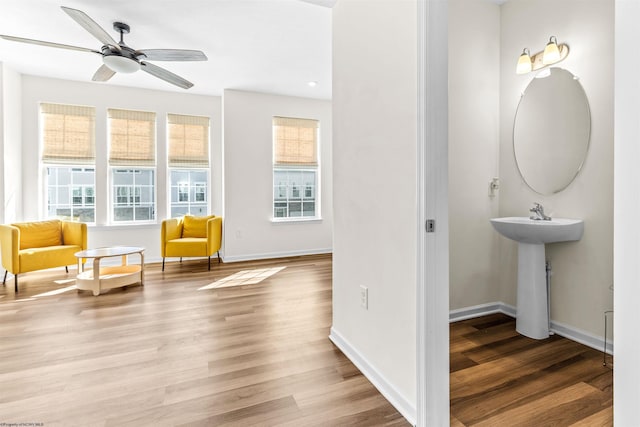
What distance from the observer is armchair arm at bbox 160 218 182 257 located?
459 centimetres

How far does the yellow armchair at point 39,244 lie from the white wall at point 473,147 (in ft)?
14.8

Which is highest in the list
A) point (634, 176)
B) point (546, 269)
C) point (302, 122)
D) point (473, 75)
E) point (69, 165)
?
point (302, 122)

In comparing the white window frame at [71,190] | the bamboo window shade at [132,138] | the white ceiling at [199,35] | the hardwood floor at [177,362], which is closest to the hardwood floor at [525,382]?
the hardwood floor at [177,362]

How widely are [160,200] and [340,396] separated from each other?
4.59 meters

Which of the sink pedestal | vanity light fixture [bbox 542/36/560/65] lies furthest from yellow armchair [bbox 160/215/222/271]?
vanity light fixture [bbox 542/36/560/65]

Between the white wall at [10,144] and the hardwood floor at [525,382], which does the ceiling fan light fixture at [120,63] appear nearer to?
the white wall at [10,144]

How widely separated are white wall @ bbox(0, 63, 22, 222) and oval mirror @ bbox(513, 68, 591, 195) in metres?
5.83

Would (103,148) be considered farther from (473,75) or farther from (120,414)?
(473,75)

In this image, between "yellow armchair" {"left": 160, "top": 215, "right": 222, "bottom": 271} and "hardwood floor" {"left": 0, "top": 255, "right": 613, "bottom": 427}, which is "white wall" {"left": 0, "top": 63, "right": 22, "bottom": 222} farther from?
"yellow armchair" {"left": 160, "top": 215, "right": 222, "bottom": 271}

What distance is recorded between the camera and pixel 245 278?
4.19m

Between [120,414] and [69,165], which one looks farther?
[69,165]

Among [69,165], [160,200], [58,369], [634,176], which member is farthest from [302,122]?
[634,176]

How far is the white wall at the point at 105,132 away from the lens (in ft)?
14.7

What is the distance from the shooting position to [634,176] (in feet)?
2.37
